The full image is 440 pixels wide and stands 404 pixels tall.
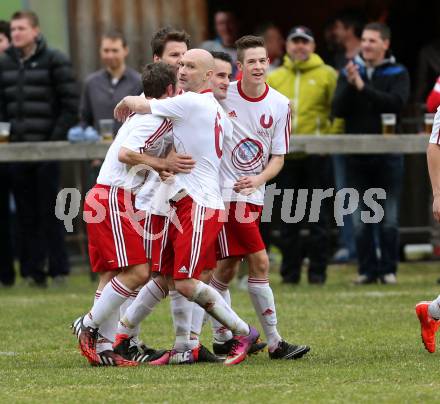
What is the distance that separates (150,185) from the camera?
8508 millimetres

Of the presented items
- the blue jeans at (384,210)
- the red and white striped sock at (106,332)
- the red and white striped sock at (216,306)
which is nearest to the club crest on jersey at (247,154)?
the red and white striped sock at (216,306)

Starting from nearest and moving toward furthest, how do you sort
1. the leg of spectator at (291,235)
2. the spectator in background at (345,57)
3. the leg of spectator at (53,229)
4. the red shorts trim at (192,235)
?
the red shorts trim at (192,235) < the leg of spectator at (291,235) < the leg of spectator at (53,229) < the spectator in background at (345,57)

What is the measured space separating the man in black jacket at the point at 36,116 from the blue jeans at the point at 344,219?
273 cm

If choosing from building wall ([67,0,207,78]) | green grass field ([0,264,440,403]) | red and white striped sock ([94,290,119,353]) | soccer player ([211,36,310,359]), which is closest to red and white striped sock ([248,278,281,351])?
soccer player ([211,36,310,359])

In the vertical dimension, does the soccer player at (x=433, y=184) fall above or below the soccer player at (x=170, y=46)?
below

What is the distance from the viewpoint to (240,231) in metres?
8.67

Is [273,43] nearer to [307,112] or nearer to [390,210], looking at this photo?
[307,112]

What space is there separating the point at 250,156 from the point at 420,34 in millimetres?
10191

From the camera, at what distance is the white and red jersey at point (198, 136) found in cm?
821

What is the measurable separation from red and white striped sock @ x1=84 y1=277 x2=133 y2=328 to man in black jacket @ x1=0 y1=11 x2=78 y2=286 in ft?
16.5

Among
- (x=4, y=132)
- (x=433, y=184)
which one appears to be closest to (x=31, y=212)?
(x=4, y=132)

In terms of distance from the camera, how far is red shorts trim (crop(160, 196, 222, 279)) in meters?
8.20

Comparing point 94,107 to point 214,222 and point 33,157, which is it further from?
point 214,222

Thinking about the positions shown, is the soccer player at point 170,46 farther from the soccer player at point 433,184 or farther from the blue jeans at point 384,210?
the blue jeans at point 384,210
